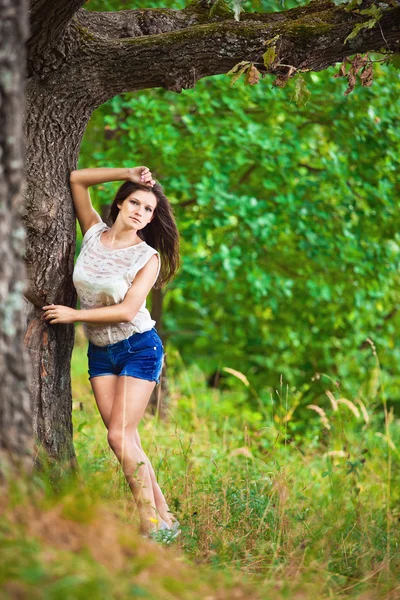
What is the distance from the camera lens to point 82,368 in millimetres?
10367

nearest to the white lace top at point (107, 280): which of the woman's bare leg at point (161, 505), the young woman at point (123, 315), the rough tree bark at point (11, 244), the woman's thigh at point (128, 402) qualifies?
the young woman at point (123, 315)

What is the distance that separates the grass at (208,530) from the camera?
6.55 ft

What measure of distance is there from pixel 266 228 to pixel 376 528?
3.20m

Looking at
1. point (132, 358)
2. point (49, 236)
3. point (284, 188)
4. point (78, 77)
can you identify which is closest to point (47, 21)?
point (78, 77)

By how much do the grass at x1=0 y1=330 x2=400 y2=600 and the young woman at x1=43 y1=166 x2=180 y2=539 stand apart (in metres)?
0.22

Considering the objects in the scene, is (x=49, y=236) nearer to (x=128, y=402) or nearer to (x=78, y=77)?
(x=78, y=77)

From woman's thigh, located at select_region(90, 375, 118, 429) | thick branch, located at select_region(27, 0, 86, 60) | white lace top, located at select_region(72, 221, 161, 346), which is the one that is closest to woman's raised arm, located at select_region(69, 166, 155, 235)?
white lace top, located at select_region(72, 221, 161, 346)

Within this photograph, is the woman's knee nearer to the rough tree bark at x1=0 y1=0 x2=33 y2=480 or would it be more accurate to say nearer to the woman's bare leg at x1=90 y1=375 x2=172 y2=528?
the woman's bare leg at x1=90 y1=375 x2=172 y2=528

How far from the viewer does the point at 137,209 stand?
4195 mm

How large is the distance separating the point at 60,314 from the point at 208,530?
4.56 feet

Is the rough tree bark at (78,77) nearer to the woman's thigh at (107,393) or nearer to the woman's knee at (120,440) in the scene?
the woman's thigh at (107,393)

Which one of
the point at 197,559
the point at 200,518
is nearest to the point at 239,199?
the point at 200,518

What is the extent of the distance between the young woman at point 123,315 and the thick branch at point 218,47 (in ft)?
1.81

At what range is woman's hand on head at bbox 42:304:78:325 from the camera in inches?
152
